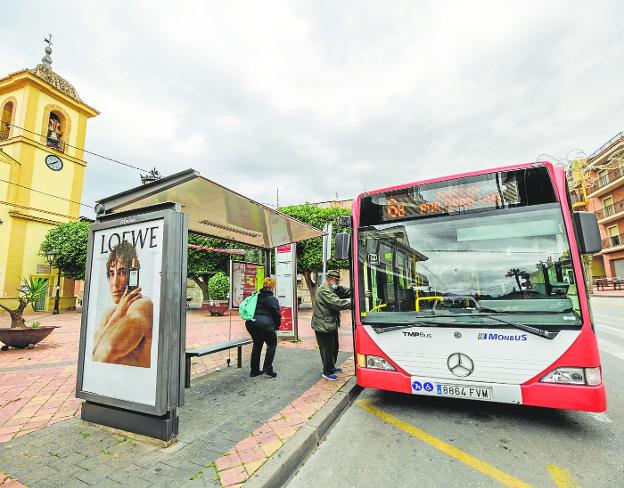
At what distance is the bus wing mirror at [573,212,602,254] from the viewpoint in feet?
11.2

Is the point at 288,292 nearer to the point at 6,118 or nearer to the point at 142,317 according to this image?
the point at 142,317

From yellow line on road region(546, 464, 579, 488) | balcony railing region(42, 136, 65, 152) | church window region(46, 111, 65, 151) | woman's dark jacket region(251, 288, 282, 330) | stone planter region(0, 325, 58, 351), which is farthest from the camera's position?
church window region(46, 111, 65, 151)

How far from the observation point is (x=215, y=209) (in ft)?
16.0

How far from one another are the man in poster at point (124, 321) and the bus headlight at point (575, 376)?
12.7 feet

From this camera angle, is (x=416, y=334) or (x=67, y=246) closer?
(x=416, y=334)

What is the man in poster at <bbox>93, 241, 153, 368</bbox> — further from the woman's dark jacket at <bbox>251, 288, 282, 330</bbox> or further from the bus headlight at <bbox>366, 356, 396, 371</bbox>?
the bus headlight at <bbox>366, 356, 396, 371</bbox>

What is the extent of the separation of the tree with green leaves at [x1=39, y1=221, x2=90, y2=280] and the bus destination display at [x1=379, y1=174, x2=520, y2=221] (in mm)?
19257

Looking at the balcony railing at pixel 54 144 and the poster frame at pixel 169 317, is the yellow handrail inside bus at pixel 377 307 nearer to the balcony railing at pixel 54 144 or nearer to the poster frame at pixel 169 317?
the poster frame at pixel 169 317

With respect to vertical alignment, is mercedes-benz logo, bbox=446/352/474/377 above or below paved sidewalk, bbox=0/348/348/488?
above

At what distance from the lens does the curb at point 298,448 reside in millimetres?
2559

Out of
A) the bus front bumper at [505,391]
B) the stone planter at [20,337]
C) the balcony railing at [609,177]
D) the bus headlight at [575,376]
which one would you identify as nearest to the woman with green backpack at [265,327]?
the bus front bumper at [505,391]

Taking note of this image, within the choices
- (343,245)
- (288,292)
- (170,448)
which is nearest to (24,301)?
(288,292)

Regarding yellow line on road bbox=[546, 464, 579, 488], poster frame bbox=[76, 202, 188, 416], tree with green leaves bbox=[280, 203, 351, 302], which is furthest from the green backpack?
tree with green leaves bbox=[280, 203, 351, 302]

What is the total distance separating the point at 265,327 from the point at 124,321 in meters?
2.30
